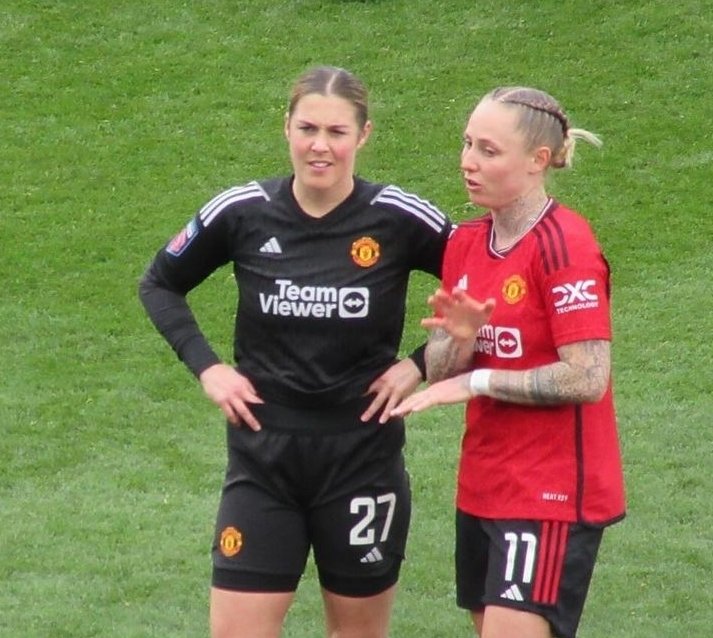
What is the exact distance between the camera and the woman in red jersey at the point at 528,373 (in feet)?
12.9

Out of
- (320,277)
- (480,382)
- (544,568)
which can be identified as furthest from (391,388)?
(544,568)

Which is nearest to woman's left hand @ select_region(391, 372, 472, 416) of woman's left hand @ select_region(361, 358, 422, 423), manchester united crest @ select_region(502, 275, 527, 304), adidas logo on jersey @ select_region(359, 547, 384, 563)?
manchester united crest @ select_region(502, 275, 527, 304)

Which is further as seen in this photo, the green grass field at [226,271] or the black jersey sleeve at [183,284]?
the green grass field at [226,271]

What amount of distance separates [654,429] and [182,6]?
24.7 ft

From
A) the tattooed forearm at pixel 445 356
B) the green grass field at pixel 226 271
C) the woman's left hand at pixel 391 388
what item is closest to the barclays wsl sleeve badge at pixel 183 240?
the woman's left hand at pixel 391 388

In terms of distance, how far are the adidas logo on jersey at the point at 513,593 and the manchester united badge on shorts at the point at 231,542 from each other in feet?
2.66

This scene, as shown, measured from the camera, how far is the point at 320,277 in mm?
4367

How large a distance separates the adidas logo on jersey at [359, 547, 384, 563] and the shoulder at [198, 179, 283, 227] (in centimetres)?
103

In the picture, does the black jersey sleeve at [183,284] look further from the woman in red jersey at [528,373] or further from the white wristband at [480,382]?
the white wristband at [480,382]

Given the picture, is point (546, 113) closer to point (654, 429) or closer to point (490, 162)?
point (490, 162)

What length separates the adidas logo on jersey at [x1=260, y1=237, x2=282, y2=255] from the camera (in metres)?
4.41

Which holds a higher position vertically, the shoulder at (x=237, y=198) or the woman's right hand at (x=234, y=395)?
the shoulder at (x=237, y=198)

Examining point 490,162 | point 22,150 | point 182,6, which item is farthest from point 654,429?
point 182,6

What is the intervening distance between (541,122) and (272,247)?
83cm
